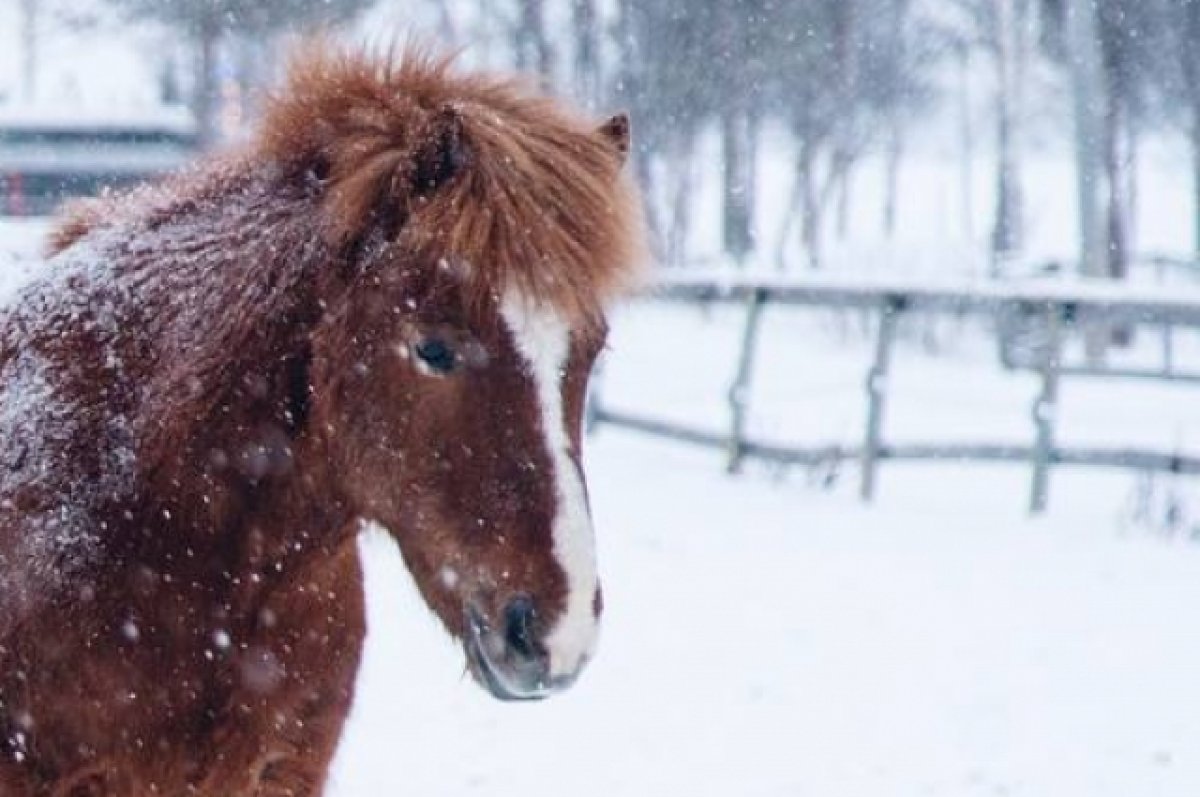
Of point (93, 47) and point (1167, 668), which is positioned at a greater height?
point (93, 47)

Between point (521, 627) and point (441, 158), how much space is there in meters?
0.77

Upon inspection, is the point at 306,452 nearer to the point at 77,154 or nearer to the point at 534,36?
the point at 77,154

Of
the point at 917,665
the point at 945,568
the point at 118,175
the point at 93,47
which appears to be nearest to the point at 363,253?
the point at 917,665

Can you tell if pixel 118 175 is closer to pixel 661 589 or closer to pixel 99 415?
pixel 661 589

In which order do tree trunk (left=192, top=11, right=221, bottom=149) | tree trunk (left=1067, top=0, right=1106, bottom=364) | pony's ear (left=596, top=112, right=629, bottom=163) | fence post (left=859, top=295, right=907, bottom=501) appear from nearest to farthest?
pony's ear (left=596, top=112, right=629, bottom=163)
fence post (left=859, top=295, right=907, bottom=501)
tree trunk (left=192, top=11, right=221, bottom=149)
tree trunk (left=1067, top=0, right=1106, bottom=364)

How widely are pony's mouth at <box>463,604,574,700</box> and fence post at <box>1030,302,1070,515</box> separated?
25.4 ft

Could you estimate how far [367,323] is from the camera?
116 inches

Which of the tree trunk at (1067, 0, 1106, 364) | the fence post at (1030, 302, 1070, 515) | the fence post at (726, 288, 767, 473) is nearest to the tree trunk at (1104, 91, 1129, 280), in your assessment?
the tree trunk at (1067, 0, 1106, 364)

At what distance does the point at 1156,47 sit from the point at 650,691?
787 inches

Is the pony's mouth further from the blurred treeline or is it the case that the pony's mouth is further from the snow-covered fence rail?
the blurred treeline

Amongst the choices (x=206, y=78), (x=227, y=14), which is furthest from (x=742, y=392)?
(x=206, y=78)

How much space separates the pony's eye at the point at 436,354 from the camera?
287cm

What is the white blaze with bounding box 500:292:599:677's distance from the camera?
9.07 feet

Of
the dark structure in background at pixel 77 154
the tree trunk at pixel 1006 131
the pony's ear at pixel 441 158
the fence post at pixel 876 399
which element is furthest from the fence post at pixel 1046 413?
the tree trunk at pixel 1006 131
